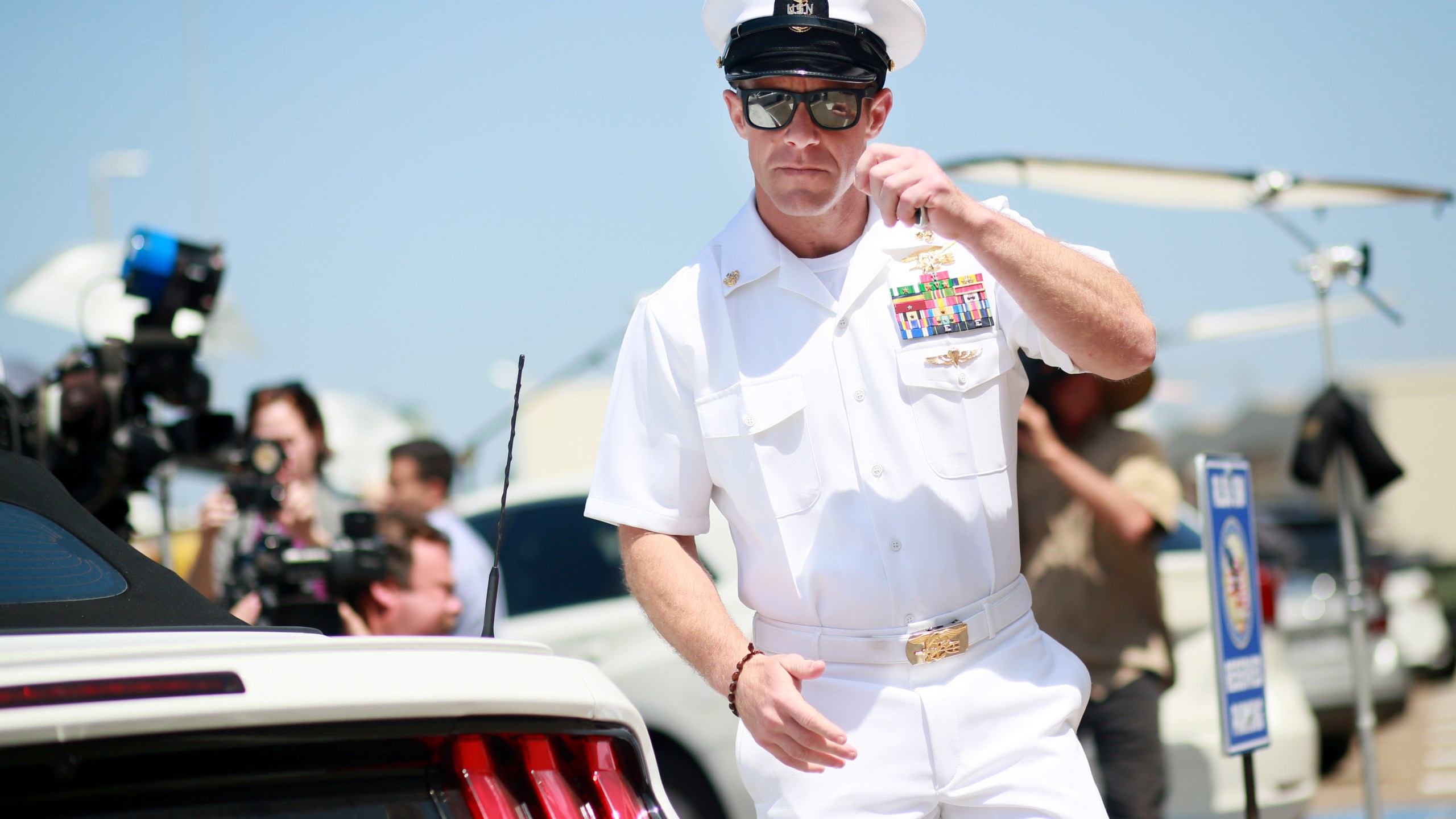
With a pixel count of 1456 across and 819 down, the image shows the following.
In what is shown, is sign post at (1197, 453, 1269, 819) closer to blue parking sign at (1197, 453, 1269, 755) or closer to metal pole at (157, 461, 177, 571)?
blue parking sign at (1197, 453, 1269, 755)

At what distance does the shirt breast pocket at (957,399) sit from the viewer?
7.43 feet

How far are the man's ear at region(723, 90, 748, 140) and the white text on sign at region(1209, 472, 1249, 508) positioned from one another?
6.39ft

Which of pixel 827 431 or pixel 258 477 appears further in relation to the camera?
pixel 258 477

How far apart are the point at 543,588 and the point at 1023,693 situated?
13.5ft

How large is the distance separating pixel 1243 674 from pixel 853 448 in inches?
83.4

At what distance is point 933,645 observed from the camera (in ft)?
7.22

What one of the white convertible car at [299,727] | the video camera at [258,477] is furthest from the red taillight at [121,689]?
the video camera at [258,477]

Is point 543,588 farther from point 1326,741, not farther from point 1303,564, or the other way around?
point 1303,564

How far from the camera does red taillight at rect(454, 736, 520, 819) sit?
168 centimetres

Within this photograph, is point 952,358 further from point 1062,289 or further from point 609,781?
point 609,781

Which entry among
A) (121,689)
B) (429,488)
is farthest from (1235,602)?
(429,488)

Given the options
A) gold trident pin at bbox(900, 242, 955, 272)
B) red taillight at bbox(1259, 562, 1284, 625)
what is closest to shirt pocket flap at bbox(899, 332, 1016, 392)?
gold trident pin at bbox(900, 242, 955, 272)

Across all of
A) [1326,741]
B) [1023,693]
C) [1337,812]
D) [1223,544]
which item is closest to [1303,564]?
[1326,741]

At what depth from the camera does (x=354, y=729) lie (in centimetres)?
162
